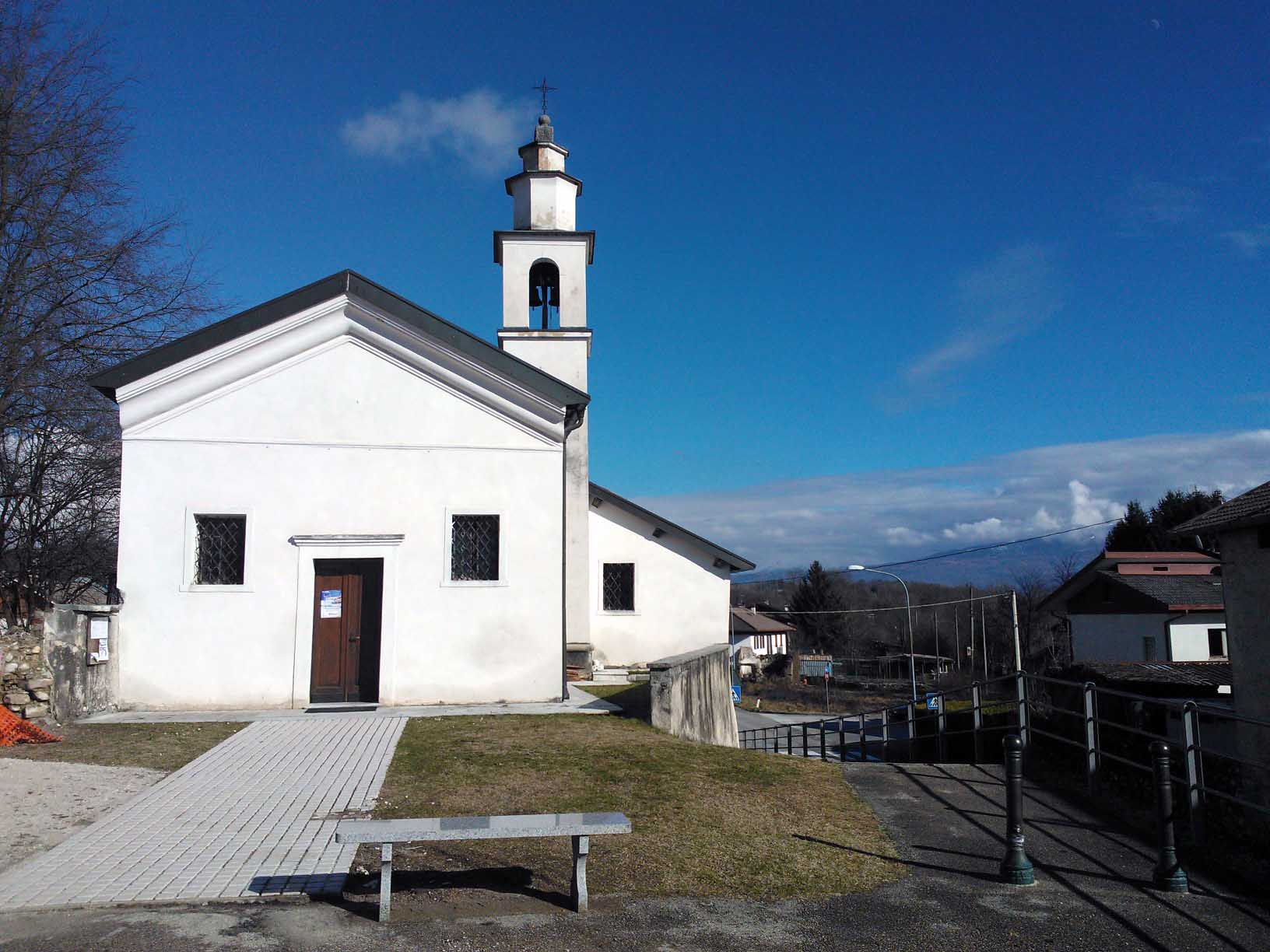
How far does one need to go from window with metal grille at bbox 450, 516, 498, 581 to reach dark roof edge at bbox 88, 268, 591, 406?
2342mm

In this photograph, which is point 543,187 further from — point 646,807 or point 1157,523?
point 1157,523

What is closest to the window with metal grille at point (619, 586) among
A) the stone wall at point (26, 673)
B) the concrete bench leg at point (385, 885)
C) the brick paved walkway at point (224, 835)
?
the brick paved walkway at point (224, 835)

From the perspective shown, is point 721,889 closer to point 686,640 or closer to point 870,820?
point 870,820

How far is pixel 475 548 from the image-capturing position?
48.6 feet

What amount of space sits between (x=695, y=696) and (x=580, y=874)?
828 centimetres

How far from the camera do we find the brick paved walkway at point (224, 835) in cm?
584

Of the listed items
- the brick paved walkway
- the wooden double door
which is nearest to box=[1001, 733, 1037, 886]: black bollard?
the brick paved walkway

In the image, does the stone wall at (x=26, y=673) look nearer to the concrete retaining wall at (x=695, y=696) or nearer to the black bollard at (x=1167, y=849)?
the concrete retaining wall at (x=695, y=696)

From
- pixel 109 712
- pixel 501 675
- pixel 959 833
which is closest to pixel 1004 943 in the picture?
pixel 959 833

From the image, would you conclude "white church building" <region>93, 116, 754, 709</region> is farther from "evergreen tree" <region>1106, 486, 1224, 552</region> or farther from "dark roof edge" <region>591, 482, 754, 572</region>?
"evergreen tree" <region>1106, 486, 1224, 552</region>

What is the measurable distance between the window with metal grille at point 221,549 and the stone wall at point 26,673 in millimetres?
2571

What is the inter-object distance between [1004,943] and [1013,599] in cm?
2803

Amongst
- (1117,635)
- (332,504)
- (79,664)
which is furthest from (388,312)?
(1117,635)

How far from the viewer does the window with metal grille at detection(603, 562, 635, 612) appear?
894 inches
